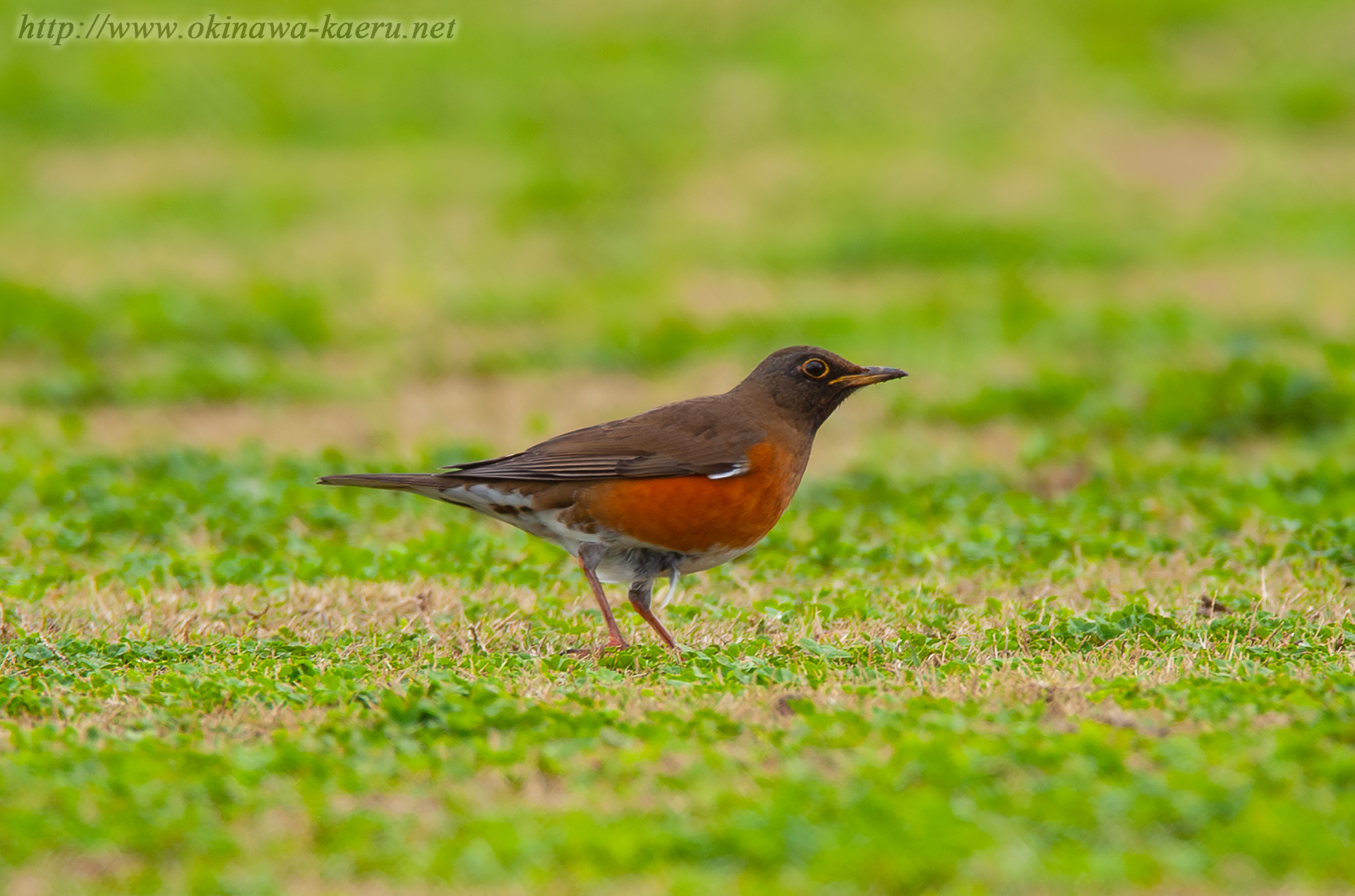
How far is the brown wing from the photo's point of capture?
7711mm

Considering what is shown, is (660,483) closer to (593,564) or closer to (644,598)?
(593,564)

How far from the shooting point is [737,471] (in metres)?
7.67

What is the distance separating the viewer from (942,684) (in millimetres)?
6473

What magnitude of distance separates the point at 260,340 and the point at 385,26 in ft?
41.1

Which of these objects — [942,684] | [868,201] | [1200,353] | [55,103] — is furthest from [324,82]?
[942,684]

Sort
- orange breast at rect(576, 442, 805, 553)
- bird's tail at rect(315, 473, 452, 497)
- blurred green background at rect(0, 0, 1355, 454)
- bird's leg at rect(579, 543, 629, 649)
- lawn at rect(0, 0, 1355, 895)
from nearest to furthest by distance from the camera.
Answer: lawn at rect(0, 0, 1355, 895), orange breast at rect(576, 442, 805, 553), bird's leg at rect(579, 543, 629, 649), bird's tail at rect(315, 473, 452, 497), blurred green background at rect(0, 0, 1355, 454)

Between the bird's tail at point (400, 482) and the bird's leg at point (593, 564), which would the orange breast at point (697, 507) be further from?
the bird's tail at point (400, 482)

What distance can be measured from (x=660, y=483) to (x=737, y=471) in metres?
0.36

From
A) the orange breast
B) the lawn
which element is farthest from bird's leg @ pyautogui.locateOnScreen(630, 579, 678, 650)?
the orange breast

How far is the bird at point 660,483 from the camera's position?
763cm

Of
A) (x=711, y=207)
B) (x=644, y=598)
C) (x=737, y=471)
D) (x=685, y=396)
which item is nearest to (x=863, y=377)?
(x=737, y=471)

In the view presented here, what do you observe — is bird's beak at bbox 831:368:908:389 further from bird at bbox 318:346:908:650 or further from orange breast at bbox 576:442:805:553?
orange breast at bbox 576:442:805:553

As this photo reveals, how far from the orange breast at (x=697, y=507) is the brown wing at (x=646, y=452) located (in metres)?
0.06

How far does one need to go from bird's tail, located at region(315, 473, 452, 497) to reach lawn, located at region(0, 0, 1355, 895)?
565mm
